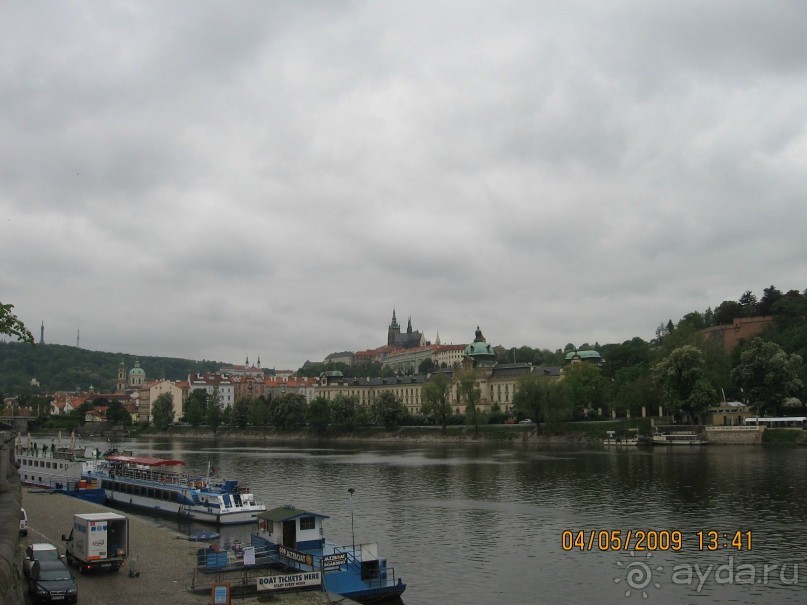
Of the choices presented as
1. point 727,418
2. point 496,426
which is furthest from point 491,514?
point 496,426

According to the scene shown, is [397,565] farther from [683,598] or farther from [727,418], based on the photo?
[727,418]

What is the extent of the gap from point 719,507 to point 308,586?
1334 inches

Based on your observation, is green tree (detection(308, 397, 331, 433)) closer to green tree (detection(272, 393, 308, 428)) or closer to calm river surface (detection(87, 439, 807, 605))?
green tree (detection(272, 393, 308, 428))

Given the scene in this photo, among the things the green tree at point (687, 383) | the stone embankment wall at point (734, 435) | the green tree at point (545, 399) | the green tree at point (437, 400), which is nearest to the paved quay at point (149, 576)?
the green tree at point (545, 399)

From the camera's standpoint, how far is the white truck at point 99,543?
110ft

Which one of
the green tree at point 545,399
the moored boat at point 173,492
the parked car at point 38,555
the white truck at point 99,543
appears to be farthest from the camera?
the green tree at point 545,399

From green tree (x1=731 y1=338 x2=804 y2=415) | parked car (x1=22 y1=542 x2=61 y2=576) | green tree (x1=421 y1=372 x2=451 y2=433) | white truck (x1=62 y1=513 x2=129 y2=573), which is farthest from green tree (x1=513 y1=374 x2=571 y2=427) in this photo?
parked car (x1=22 y1=542 x2=61 y2=576)

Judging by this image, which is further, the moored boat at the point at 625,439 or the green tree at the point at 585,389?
the green tree at the point at 585,389

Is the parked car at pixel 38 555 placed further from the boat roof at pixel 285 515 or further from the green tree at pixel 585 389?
the green tree at pixel 585 389

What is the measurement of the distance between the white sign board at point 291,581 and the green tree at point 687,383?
101m

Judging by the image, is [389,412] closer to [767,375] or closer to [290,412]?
[290,412]

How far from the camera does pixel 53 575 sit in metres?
28.4

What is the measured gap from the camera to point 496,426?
150m

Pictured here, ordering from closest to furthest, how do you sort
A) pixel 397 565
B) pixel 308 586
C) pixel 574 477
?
pixel 308 586 → pixel 397 565 → pixel 574 477
